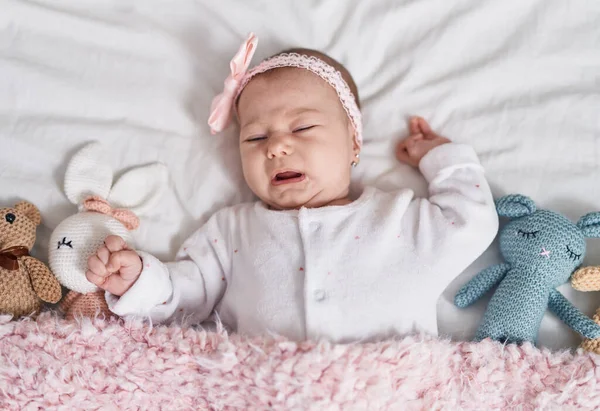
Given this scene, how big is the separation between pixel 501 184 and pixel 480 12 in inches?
18.4

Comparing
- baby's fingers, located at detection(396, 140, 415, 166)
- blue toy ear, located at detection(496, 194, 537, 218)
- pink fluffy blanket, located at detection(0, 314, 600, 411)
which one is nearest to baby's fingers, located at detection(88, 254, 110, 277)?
pink fluffy blanket, located at detection(0, 314, 600, 411)

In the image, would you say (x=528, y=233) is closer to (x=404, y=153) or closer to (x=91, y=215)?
(x=404, y=153)

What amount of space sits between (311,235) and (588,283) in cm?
62

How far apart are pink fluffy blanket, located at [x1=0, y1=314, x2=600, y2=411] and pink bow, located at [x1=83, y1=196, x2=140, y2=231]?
0.91ft

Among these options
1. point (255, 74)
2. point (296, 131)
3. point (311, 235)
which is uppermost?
point (255, 74)

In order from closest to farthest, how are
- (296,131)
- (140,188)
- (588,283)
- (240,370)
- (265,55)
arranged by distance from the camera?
1. (240,370)
2. (588,283)
3. (296,131)
4. (140,188)
5. (265,55)

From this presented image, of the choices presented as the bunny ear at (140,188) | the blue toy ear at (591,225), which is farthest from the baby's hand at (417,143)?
the bunny ear at (140,188)

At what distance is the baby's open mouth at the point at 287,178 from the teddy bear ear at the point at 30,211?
1.91 ft

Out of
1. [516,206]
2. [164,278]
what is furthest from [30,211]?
[516,206]

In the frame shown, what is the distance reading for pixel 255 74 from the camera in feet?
4.91

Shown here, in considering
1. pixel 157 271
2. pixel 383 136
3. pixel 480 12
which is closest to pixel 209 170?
pixel 157 271

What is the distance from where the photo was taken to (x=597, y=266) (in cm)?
132

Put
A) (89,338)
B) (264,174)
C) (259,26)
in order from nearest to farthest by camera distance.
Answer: (89,338) → (264,174) → (259,26)

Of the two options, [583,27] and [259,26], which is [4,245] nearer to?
[259,26]
